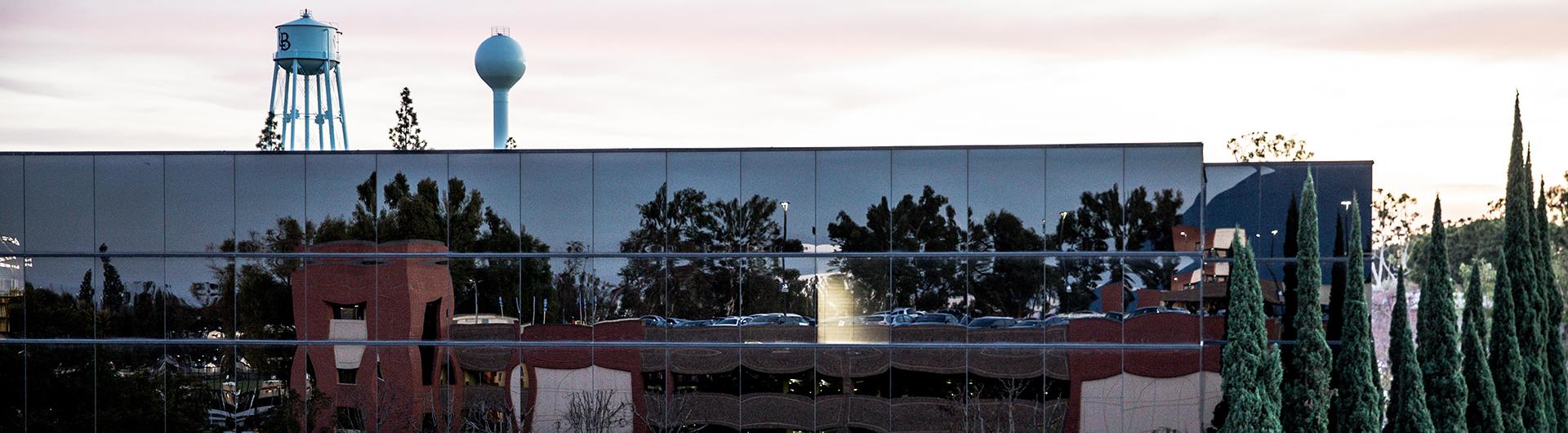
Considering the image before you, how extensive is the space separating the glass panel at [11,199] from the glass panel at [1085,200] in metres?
18.2

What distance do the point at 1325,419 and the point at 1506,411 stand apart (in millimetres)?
5024

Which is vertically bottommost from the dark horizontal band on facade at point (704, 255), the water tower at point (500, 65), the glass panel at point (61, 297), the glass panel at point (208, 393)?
the glass panel at point (208, 393)

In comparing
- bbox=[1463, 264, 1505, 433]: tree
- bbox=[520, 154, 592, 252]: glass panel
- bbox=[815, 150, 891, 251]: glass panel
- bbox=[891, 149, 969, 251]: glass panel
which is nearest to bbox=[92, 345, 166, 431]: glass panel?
bbox=[520, 154, 592, 252]: glass panel

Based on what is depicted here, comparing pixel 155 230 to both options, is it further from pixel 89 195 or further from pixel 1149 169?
pixel 1149 169

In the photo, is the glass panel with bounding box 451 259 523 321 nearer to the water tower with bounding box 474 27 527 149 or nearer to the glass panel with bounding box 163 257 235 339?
the glass panel with bounding box 163 257 235 339

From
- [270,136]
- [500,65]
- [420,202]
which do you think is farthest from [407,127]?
[420,202]

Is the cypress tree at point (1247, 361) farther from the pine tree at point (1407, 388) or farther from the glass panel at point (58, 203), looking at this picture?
the glass panel at point (58, 203)

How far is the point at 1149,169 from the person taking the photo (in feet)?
82.3

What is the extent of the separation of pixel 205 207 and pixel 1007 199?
13943mm

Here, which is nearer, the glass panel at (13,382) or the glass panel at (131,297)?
the glass panel at (131,297)

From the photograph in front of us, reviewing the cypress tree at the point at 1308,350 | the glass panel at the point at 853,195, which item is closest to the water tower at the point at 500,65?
the glass panel at the point at 853,195

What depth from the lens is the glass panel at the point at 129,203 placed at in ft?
86.6

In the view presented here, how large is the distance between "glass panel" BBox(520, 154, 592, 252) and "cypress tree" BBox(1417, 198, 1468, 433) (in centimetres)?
1398

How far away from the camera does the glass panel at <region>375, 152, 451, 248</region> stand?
26.0 meters
